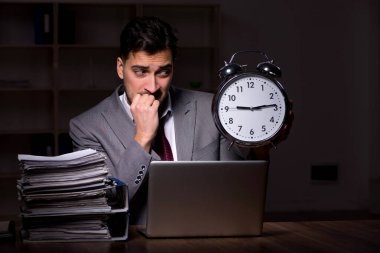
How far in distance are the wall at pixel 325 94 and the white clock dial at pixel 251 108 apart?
4370 mm

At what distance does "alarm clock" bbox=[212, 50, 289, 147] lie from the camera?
1.96m

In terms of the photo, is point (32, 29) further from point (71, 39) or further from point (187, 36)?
point (187, 36)

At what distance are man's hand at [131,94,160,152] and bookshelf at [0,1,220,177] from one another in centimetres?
324

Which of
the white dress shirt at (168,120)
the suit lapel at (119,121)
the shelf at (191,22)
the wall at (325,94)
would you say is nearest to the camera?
the suit lapel at (119,121)

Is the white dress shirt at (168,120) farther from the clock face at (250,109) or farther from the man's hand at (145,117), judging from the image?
the clock face at (250,109)

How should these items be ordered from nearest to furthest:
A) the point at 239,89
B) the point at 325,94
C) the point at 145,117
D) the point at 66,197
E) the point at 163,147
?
the point at 66,197 < the point at 239,89 < the point at 145,117 < the point at 163,147 < the point at 325,94

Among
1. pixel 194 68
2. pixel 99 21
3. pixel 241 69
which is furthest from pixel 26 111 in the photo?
pixel 241 69

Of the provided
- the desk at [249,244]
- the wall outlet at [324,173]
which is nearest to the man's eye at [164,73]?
the desk at [249,244]

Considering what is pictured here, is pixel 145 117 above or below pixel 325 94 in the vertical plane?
above

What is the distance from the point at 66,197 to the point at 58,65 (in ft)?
13.6

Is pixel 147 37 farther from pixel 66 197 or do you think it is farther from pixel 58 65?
pixel 58 65

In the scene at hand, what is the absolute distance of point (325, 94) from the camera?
257 inches

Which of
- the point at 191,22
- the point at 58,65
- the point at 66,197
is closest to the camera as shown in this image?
the point at 66,197

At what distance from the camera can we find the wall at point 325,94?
21.0ft
